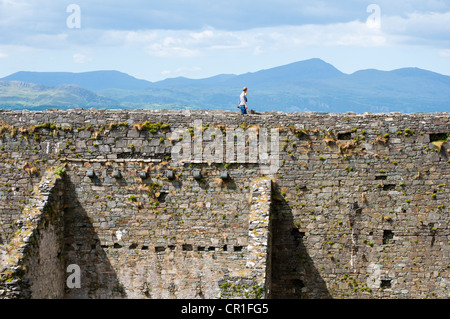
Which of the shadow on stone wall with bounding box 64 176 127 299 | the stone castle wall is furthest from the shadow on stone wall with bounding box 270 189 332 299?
the shadow on stone wall with bounding box 64 176 127 299

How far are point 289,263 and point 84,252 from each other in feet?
23.6

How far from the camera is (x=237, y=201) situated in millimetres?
22922

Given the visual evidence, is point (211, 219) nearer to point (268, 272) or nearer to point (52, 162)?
point (268, 272)

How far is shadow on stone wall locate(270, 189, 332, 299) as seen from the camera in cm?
2298

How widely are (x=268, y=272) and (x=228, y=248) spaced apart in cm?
202

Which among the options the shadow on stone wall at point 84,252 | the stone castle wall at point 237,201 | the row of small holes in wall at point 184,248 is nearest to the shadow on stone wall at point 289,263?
the stone castle wall at point 237,201

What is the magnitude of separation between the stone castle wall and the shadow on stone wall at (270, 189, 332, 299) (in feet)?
0.11

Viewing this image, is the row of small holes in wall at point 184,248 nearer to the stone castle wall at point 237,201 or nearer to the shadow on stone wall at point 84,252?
the stone castle wall at point 237,201

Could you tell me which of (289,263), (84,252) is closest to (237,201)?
(289,263)

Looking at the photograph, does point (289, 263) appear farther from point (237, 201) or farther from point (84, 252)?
point (84, 252)

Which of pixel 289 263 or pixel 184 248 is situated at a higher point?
pixel 184 248

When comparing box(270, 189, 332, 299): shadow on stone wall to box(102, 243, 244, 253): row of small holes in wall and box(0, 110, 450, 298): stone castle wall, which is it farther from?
box(102, 243, 244, 253): row of small holes in wall

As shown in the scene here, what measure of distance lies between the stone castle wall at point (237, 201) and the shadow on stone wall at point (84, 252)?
4cm

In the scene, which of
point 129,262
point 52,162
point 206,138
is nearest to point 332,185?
point 206,138
